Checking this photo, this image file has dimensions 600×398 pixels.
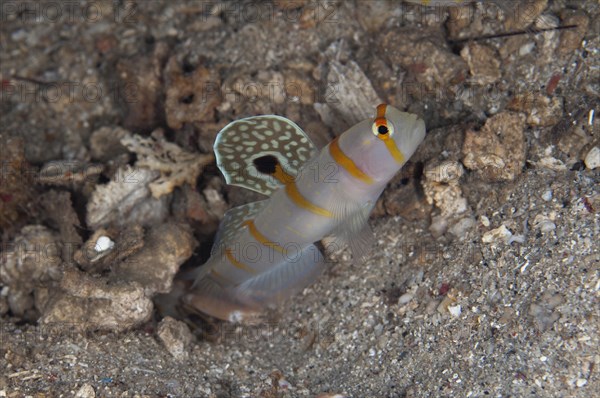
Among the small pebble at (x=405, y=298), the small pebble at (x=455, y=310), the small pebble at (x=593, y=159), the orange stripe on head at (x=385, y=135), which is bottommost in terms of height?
the small pebble at (x=405, y=298)

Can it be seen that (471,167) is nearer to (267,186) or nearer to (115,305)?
(267,186)

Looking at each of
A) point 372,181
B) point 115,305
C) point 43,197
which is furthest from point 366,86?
point 43,197

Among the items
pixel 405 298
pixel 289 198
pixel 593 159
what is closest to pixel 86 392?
pixel 289 198

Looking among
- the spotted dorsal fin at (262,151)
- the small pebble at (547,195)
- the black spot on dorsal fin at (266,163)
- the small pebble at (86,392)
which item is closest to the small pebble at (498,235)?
the small pebble at (547,195)

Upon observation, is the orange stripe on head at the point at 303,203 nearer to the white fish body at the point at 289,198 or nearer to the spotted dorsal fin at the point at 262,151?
the white fish body at the point at 289,198

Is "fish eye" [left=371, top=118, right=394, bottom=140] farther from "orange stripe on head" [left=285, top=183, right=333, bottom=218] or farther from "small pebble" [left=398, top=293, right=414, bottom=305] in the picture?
"small pebble" [left=398, top=293, right=414, bottom=305]

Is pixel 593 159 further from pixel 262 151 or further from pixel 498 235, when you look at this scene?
pixel 262 151
